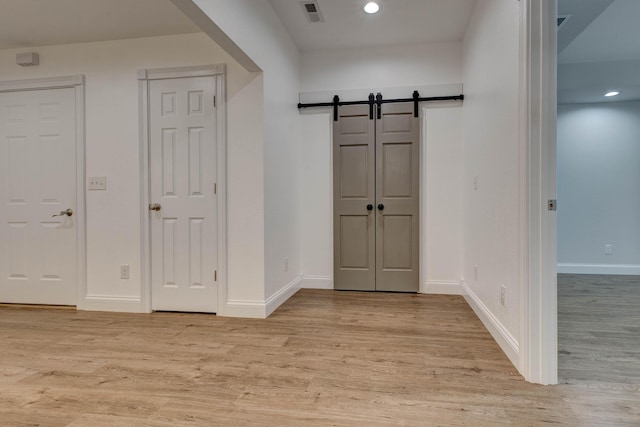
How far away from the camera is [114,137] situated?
9.61 feet

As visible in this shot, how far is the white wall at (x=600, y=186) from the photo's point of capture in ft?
14.0

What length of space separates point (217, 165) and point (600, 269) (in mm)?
4837

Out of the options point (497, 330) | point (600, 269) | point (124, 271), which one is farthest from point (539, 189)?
point (600, 269)

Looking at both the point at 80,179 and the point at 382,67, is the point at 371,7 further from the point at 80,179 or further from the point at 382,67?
the point at 80,179

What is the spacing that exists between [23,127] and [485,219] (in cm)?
404

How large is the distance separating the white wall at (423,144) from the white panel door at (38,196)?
2.17 meters

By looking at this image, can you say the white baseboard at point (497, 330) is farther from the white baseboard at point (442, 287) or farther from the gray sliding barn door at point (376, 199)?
the gray sliding barn door at point (376, 199)

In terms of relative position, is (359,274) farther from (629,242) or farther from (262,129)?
(629,242)

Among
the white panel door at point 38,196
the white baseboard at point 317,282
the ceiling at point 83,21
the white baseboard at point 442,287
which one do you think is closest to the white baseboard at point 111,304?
the white panel door at point 38,196

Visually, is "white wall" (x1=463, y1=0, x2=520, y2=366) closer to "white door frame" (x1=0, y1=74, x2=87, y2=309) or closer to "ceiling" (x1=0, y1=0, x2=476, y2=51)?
"ceiling" (x1=0, y1=0, x2=476, y2=51)

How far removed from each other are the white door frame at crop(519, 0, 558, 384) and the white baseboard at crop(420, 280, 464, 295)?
1.78 metres

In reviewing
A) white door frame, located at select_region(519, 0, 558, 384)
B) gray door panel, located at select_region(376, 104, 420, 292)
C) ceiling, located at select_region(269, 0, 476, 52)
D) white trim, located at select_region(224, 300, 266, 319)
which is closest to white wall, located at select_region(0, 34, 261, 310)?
white trim, located at select_region(224, 300, 266, 319)

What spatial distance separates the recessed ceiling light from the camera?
2.81 m

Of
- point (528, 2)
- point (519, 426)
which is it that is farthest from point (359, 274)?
point (528, 2)
